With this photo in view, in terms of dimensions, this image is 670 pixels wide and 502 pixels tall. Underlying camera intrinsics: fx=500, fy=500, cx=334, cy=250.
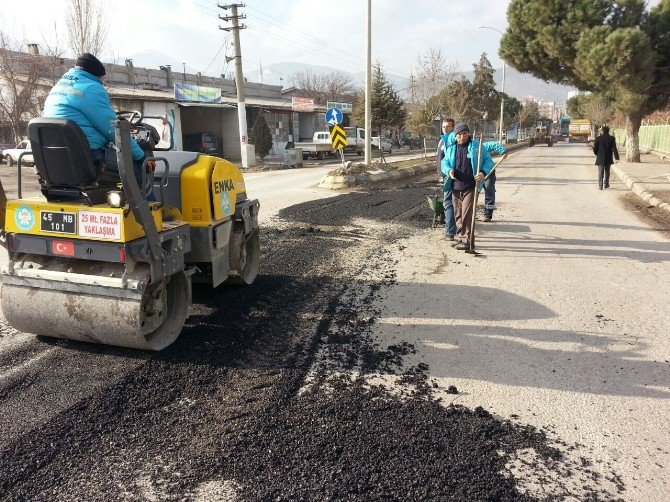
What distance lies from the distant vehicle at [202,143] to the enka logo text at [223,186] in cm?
2518

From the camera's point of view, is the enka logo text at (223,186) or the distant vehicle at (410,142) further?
the distant vehicle at (410,142)

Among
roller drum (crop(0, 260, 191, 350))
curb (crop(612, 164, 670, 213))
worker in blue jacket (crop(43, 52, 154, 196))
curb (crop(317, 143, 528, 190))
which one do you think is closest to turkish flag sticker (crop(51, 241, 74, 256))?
roller drum (crop(0, 260, 191, 350))

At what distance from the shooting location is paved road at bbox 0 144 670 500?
264 centimetres

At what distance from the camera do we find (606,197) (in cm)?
1368

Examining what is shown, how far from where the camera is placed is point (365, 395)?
3.48 meters

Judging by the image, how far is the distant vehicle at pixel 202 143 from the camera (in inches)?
1163

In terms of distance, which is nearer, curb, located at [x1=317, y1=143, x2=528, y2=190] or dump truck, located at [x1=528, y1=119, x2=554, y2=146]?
curb, located at [x1=317, y1=143, x2=528, y2=190]

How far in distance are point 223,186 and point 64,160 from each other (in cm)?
144

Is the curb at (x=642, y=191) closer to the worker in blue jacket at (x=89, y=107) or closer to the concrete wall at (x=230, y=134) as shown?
the worker in blue jacket at (x=89, y=107)

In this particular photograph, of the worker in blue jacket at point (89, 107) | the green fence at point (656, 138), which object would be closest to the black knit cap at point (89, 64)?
the worker in blue jacket at point (89, 107)

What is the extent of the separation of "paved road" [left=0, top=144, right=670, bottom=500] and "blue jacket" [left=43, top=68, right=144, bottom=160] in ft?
5.68

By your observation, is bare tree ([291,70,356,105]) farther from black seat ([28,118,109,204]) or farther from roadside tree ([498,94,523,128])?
black seat ([28,118,109,204])

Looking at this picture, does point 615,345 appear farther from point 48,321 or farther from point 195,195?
point 48,321

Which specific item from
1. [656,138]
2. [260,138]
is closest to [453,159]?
[260,138]
